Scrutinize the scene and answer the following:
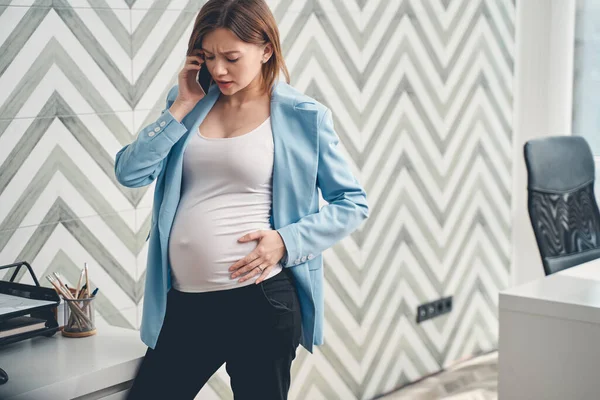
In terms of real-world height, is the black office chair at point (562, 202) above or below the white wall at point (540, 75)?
below

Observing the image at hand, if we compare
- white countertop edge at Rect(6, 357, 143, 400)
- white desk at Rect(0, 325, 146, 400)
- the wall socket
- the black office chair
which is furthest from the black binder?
the wall socket

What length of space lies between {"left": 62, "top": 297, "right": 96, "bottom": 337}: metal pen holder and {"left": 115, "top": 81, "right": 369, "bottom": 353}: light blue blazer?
241mm

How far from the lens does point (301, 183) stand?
1.88 metres

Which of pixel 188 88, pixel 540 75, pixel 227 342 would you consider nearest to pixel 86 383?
pixel 227 342

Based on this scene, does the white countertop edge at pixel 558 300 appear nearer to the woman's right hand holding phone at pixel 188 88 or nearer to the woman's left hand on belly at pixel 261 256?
the woman's left hand on belly at pixel 261 256

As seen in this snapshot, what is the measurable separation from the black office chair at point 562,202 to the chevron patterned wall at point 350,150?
0.76 metres

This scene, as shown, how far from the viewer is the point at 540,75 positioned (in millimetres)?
4336

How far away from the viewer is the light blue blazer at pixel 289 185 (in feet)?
6.05

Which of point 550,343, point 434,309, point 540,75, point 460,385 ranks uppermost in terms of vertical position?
point 540,75

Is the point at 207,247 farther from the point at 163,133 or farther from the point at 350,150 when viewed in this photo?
the point at 350,150

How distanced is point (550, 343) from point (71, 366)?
1.30 metres

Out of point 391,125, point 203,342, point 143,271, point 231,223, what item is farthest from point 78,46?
point 391,125

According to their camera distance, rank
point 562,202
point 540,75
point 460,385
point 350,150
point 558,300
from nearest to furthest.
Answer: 1. point 558,300
2. point 562,202
3. point 350,150
4. point 460,385
5. point 540,75

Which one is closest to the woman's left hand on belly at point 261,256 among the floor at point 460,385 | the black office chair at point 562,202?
the black office chair at point 562,202
